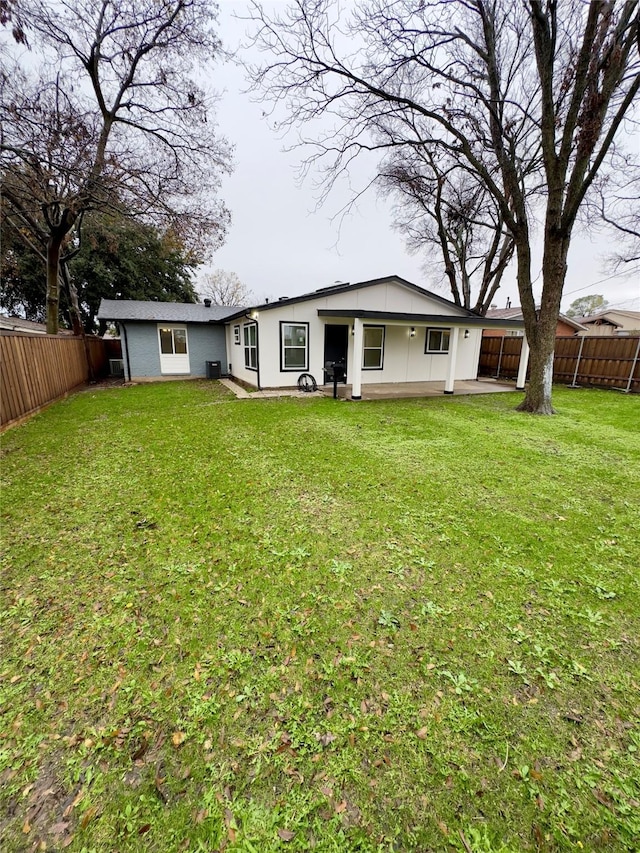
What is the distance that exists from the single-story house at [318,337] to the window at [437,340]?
0.12ft

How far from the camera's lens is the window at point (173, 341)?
14094 millimetres

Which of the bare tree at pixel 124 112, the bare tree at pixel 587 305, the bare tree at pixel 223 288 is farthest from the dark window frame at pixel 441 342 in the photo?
the bare tree at pixel 587 305

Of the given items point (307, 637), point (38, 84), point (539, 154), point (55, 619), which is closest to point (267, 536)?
point (307, 637)

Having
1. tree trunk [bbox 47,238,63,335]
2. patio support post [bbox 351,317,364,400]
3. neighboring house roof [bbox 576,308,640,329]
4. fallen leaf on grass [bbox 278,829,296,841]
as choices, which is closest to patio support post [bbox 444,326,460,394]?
patio support post [bbox 351,317,364,400]

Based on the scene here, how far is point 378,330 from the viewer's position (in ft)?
39.3

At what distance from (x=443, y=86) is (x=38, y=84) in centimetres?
959

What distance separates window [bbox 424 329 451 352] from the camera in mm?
12828

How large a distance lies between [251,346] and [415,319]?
5225mm

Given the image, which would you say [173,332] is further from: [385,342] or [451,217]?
[451,217]

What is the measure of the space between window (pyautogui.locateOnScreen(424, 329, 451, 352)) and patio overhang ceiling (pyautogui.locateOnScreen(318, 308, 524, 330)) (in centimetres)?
171

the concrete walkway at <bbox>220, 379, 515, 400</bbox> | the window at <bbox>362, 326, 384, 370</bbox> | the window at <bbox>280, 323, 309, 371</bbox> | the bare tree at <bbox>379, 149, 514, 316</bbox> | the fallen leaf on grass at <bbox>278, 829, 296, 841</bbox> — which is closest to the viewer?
the fallen leaf on grass at <bbox>278, 829, 296, 841</bbox>

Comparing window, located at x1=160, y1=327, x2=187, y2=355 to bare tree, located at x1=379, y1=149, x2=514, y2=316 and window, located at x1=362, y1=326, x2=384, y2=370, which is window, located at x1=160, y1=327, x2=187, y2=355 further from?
bare tree, located at x1=379, y1=149, x2=514, y2=316

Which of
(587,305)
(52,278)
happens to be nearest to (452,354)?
(52,278)

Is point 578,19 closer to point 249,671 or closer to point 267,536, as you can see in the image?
point 267,536
